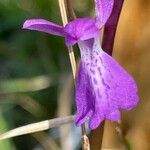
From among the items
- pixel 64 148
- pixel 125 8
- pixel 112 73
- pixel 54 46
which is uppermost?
pixel 112 73

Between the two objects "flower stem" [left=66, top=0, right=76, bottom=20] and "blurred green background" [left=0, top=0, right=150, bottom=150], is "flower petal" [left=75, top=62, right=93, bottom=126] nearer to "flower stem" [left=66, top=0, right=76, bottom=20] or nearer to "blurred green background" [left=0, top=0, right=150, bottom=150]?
"flower stem" [left=66, top=0, right=76, bottom=20]

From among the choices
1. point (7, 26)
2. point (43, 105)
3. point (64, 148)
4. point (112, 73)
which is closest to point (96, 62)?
point (112, 73)

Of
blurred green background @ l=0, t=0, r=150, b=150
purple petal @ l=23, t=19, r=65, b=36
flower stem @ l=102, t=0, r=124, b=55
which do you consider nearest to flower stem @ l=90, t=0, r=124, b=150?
flower stem @ l=102, t=0, r=124, b=55

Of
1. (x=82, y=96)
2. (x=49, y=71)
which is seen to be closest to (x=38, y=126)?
(x=82, y=96)

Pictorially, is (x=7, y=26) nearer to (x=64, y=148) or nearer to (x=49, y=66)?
(x=49, y=66)

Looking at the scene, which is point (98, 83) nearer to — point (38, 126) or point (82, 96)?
point (82, 96)

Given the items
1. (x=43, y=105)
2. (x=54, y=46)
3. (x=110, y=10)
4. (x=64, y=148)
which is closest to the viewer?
(x=110, y=10)
